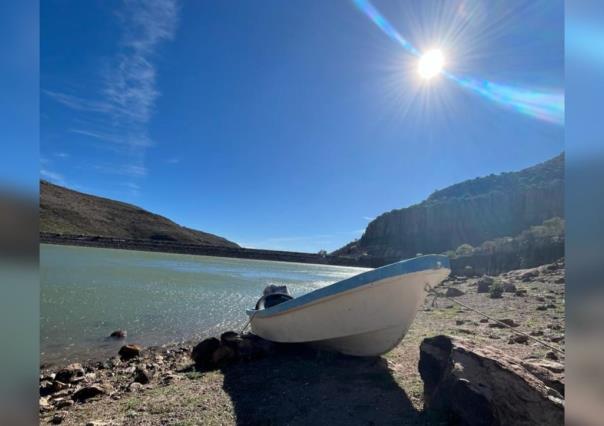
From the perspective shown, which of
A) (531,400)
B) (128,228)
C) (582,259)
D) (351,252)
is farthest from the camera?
(351,252)

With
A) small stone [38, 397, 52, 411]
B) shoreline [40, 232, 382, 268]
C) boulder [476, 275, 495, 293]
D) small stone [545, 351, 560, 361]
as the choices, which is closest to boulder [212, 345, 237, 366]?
small stone [38, 397, 52, 411]

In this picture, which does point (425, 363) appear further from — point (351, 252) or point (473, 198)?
point (351, 252)

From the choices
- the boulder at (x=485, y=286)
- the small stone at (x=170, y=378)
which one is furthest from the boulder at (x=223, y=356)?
the boulder at (x=485, y=286)

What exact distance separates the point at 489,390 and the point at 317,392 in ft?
8.95

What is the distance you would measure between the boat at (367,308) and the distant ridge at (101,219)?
9389 centimetres

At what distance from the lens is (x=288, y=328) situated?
25.3 feet

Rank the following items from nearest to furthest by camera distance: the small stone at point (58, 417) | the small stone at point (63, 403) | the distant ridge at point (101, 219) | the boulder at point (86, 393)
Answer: the small stone at point (58, 417)
the small stone at point (63, 403)
the boulder at point (86, 393)
the distant ridge at point (101, 219)

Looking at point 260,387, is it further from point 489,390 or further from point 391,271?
point 489,390

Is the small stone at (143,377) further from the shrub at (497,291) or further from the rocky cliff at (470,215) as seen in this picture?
the rocky cliff at (470,215)

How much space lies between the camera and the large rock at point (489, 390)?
11.7ft

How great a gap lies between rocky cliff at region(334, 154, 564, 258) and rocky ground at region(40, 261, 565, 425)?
65.4 meters

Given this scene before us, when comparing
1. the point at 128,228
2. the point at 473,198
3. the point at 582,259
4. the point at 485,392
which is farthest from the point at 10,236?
the point at 128,228

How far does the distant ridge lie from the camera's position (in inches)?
3853

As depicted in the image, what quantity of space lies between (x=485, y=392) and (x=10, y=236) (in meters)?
4.37
